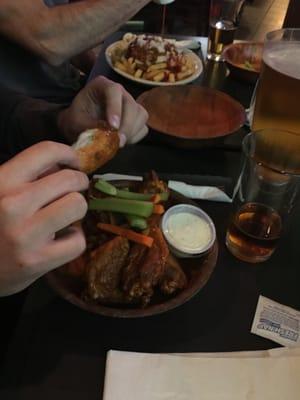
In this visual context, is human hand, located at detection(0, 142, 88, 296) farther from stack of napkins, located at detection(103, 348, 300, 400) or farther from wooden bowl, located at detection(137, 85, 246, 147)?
wooden bowl, located at detection(137, 85, 246, 147)

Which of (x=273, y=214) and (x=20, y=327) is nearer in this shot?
(x=20, y=327)

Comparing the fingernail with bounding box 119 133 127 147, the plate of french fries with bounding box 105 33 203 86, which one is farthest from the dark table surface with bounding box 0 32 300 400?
the plate of french fries with bounding box 105 33 203 86

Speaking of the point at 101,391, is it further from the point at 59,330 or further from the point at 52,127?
the point at 52,127

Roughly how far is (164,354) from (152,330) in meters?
0.05

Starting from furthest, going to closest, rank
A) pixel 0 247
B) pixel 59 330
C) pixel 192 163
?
pixel 192 163, pixel 59 330, pixel 0 247

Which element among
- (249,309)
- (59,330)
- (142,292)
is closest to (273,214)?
(249,309)

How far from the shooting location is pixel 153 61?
1.27 meters

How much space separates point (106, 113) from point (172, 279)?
1.16ft

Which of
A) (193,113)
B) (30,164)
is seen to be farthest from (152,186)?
(193,113)

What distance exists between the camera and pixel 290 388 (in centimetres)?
54

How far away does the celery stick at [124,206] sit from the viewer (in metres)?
0.67

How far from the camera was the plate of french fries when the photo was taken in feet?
3.99

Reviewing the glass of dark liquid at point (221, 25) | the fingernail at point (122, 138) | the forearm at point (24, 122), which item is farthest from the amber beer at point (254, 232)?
the glass of dark liquid at point (221, 25)

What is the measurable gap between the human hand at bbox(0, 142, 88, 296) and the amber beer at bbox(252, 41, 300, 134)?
39cm
